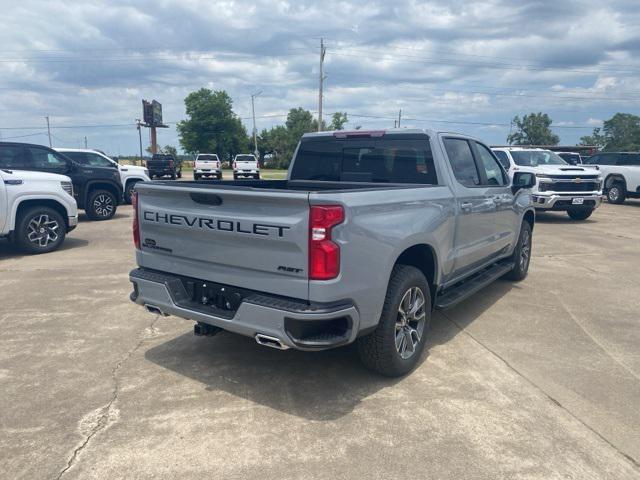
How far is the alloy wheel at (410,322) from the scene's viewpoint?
12.2 feet

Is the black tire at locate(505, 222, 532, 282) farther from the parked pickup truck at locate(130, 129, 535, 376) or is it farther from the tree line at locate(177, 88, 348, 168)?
the tree line at locate(177, 88, 348, 168)

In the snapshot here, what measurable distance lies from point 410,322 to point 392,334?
0.42 meters

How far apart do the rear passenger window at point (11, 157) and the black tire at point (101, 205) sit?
1937 mm

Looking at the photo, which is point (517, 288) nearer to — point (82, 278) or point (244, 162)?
point (82, 278)

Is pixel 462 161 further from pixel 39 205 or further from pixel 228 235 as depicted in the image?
pixel 39 205

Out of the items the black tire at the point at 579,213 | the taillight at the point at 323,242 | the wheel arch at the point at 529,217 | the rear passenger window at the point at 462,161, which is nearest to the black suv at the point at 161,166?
the black tire at the point at 579,213

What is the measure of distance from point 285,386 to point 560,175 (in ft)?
38.5

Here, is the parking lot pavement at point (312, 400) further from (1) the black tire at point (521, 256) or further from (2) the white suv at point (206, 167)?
(2) the white suv at point (206, 167)

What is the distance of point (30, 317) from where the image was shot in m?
5.11

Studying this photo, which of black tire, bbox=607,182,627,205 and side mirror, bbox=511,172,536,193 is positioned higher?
side mirror, bbox=511,172,536,193

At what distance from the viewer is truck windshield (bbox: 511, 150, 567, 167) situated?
14.2m

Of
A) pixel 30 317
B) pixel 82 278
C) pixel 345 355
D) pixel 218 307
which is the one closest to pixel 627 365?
pixel 345 355

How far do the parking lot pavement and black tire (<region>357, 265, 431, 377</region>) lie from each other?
0.16 meters

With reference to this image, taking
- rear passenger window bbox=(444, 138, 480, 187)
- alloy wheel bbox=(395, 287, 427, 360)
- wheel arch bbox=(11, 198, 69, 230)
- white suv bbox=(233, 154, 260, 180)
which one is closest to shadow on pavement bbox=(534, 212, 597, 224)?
rear passenger window bbox=(444, 138, 480, 187)
